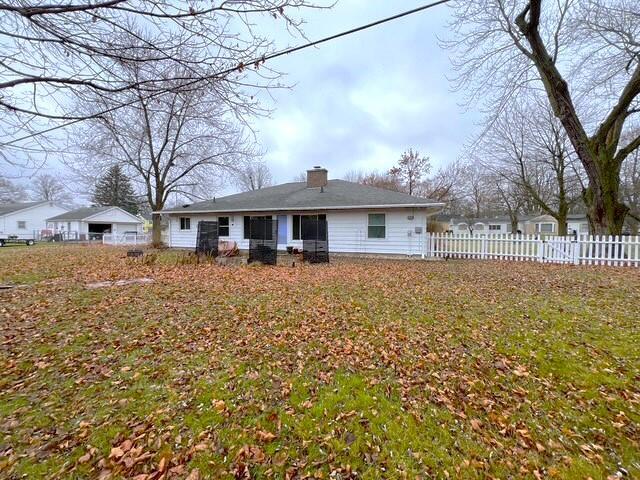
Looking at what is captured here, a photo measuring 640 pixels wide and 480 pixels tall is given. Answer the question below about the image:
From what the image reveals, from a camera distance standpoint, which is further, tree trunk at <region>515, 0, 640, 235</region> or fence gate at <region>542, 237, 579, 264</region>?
tree trunk at <region>515, 0, 640, 235</region>

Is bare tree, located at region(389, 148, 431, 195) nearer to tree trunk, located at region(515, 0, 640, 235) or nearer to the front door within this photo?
tree trunk, located at region(515, 0, 640, 235)

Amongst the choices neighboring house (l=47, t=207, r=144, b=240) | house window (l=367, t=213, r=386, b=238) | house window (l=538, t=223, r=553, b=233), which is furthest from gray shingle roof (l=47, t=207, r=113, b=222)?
house window (l=538, t=223, r=553, b=233)

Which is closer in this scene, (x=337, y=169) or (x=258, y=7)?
(x=258, y=7)

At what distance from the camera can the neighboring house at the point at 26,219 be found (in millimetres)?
33719

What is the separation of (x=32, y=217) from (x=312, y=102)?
46.6 m

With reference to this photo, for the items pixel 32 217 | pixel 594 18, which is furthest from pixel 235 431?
pixel 32 217

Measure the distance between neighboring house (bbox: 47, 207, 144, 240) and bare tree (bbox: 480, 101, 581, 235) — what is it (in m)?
38.3

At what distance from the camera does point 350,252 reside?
1503 centimetres

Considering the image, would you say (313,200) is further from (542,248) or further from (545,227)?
(545,227)

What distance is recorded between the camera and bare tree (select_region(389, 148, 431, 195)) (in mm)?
30766

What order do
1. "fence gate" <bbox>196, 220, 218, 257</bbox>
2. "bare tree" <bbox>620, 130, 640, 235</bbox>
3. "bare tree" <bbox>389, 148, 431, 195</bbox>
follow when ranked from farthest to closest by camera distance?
"bare tree" <bbox>389, 148, 431, 195</bbox> → "bare tree" <bbox>620, 130, 640, 235</bbox> → "fence gate" <bbox>196, 220, 218, 257</bbox>

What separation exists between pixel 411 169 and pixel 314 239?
2081 centimetres

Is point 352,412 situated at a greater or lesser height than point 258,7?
lesser

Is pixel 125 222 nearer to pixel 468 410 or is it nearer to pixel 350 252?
pixel 350 252
